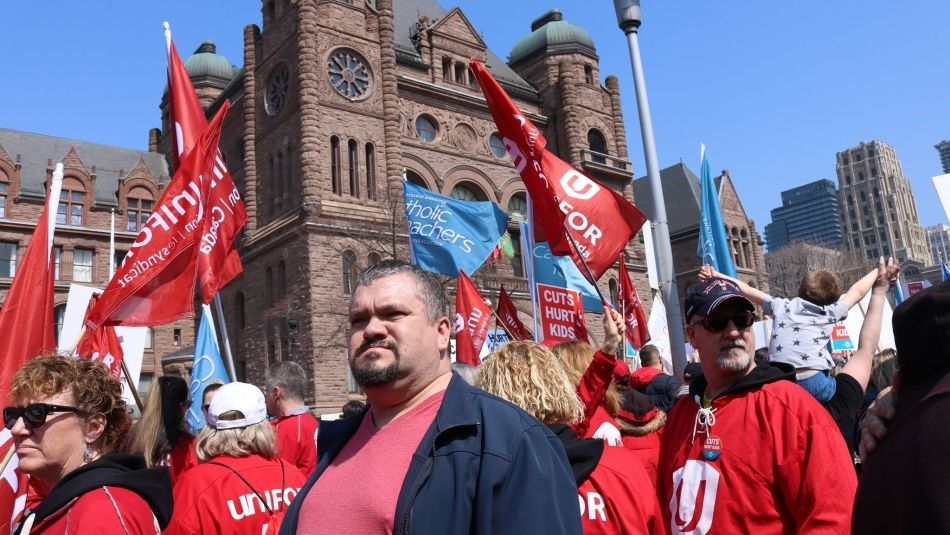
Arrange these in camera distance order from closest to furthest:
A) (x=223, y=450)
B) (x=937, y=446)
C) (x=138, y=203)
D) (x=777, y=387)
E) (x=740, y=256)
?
(x=937, y=446) < (x=777, y=387) < (x=223, y=450) < (x=138, y=203) < (x=740, y=256)

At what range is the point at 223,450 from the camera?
12.5 feet

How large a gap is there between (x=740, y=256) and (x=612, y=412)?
159 ft

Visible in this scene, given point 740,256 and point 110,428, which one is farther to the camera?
point 740,256

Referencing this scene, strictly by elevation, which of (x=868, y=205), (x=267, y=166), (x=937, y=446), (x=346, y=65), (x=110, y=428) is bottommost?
(x=937, y=446)

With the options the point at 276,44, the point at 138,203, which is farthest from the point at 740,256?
the point at 138,203

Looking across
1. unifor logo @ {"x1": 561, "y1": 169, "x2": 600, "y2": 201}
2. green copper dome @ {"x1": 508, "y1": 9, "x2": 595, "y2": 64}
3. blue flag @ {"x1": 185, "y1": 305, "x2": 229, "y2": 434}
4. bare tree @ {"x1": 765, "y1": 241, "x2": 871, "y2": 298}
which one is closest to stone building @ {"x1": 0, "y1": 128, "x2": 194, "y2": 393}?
green copper dome @ {"x1": 508, "y1": 9, "x2": 595, "y2": 64}

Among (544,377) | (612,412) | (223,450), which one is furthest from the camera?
(612,412)

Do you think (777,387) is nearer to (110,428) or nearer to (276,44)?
(110,428)

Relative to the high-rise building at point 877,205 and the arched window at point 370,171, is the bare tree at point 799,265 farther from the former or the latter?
the high-rise building at point 877,205

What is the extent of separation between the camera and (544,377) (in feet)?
10.2

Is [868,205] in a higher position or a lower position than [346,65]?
higher

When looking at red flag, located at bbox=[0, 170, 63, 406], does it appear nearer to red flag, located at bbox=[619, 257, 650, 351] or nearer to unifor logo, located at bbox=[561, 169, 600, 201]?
unifor logo, located at bbox=[561, 169, 600, 201]

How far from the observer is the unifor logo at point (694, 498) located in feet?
9.30

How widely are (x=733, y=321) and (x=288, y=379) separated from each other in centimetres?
395
